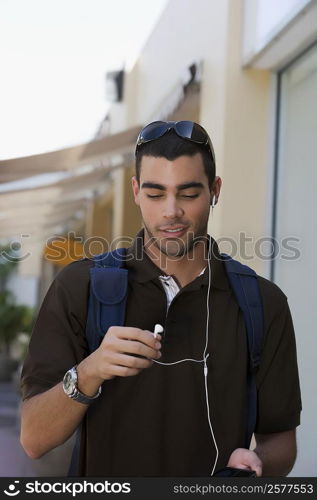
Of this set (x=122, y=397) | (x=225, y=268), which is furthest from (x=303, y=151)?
(x=122, y=397)

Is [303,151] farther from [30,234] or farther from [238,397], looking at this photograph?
[30,234]

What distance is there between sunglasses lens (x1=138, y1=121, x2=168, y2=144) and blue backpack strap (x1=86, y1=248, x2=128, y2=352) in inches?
13.8

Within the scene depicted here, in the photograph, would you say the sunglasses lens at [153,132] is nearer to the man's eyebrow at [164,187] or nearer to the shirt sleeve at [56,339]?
the man's eyebrow at [164,187]

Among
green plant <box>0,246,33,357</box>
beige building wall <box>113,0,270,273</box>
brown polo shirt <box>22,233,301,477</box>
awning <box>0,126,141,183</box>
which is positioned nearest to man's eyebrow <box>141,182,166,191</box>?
brown polo shirt <box>22,233,301,477</box>

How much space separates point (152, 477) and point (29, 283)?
1028 inches

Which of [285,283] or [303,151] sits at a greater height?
[303,151]

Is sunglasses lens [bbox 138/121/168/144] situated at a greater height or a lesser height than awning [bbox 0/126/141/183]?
lesser

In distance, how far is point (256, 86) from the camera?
4.83m

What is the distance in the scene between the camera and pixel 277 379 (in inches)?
68.7

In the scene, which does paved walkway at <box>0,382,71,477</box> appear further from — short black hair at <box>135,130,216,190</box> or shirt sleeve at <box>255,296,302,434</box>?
short black hair at <box>135,130,216,190</box>

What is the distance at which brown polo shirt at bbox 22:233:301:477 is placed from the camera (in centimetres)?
164

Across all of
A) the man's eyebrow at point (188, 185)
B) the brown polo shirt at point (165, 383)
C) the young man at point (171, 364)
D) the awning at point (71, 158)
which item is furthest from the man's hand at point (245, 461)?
the awning at point (71, 158)

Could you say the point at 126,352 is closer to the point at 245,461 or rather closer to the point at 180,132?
the point at 245,461

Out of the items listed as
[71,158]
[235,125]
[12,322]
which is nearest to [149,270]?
[235,125]
